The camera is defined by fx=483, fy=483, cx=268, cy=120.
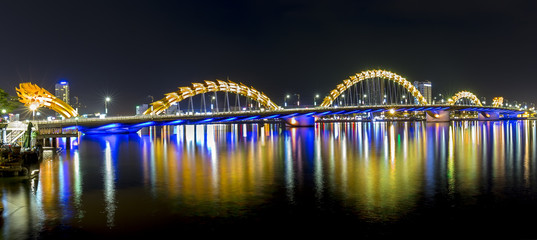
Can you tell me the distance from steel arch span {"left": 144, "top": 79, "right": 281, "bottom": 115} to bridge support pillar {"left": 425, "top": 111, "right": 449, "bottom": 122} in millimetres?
51355

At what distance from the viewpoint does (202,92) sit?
240ft

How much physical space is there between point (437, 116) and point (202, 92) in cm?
6852

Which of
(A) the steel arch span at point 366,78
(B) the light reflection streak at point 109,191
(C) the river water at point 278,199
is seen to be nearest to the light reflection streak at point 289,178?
(C) the river water at point 278,199

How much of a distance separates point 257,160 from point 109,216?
17.9 m

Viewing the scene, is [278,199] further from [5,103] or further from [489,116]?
[489,116]

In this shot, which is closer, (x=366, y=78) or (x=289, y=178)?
(x=289, y=178)

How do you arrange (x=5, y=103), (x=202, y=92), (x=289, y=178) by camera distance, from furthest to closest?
(x=202, y=92) → (x=5, y=103) → (x=289, y=178)

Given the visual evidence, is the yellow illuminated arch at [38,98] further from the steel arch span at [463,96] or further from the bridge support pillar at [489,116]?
the bridge support pillar at [489,116]

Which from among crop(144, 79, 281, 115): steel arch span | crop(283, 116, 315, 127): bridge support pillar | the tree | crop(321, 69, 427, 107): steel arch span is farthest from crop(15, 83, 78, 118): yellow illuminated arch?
crop(321, 69, 427, 107): steel arch span

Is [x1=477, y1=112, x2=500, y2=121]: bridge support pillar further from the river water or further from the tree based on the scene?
the tree

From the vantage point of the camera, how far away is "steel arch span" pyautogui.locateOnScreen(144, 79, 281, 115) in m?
68.1

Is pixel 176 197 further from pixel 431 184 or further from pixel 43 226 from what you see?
pixel 431 184

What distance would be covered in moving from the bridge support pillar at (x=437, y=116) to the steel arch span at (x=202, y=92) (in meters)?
51.4

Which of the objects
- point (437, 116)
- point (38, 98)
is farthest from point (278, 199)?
point (437, 116)
